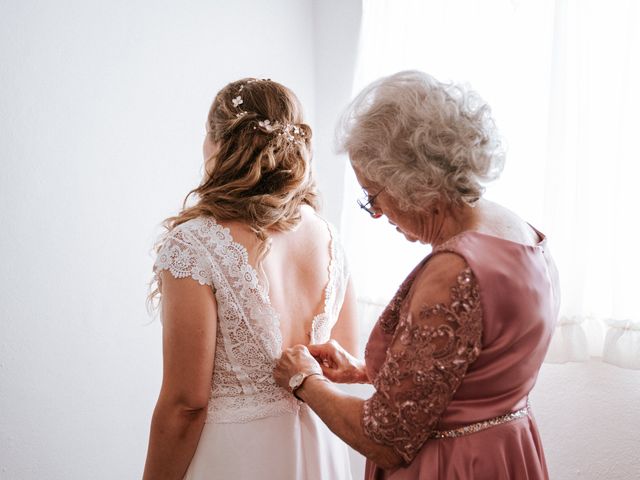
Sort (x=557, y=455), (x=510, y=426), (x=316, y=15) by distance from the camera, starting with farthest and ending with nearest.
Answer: (x=316, y=15)
(x=557, y=455)
(x=510, y=426)

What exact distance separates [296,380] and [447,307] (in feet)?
1.52

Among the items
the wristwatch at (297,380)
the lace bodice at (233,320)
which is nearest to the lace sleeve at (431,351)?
the wristwatch at (297,380)

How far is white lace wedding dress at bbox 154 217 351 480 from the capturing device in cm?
142

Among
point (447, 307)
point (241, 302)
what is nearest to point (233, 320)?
point (241, 302)

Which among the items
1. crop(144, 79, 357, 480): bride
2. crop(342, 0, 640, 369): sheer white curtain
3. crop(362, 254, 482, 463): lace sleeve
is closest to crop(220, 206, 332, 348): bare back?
crop(144, 79, 357, 480): bride

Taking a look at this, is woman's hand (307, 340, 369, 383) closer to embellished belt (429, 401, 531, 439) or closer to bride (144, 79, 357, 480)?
bride (144, 79, 357, 480)

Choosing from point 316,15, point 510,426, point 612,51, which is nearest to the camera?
point 510,426

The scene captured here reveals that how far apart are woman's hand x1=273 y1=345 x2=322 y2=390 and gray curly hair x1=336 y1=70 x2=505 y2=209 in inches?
17.3

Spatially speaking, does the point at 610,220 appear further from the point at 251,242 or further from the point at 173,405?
the point at 173,405

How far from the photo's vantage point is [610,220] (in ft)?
6.29

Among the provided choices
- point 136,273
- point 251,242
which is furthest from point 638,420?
point 136,273

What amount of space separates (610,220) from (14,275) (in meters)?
1.76

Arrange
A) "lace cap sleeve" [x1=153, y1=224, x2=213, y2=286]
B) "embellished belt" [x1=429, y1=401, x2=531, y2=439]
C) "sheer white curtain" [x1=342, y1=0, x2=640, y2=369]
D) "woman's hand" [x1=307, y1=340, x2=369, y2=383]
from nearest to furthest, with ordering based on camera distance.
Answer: "embellished belt" [x1=429, y1=401, x2=531, y2=439]
"lace cap sleeve" [x1=153, y1=224, x2=213, y2=286]
"woman's hand" [x1=307, y1=340, x2=369, y2=383]
"sheer white curtain" [x1=342, y1=0, x2=640, y2=369]

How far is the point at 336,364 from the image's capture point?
155 centimetres
